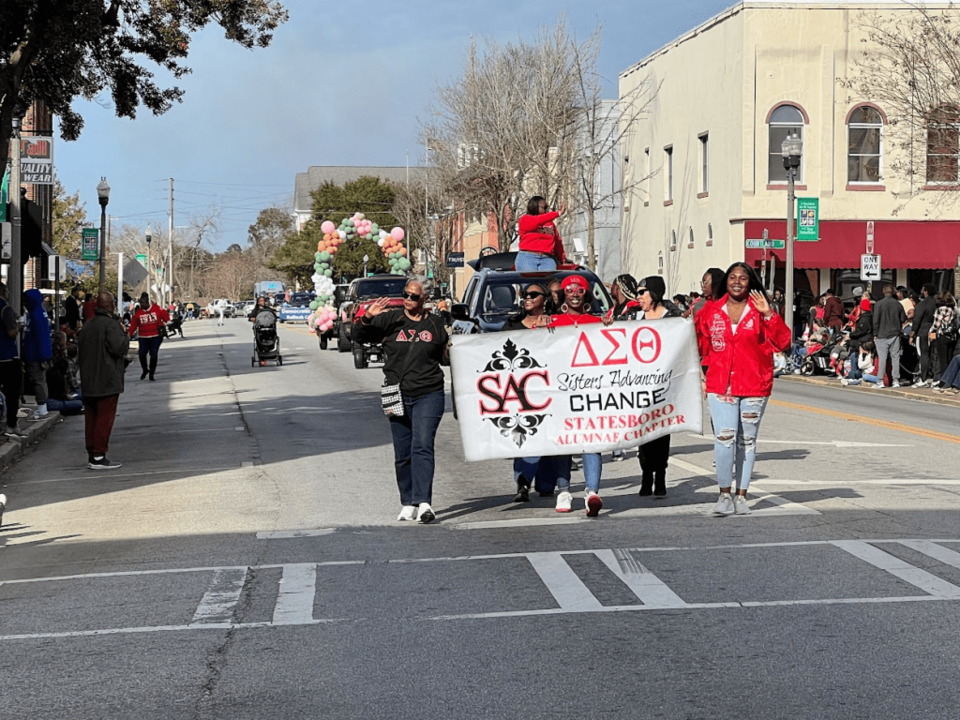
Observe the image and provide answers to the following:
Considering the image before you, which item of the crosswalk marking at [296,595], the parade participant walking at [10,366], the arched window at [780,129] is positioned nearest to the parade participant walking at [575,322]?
the crosswalk marking at [296,595]

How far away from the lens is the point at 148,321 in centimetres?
3222

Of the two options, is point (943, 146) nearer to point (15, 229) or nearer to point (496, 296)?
point (496, 296)

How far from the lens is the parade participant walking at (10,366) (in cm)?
1859

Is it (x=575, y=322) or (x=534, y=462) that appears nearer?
(x=575, y=322)

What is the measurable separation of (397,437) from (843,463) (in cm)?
565

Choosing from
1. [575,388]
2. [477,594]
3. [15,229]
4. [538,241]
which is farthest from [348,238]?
[477,594]

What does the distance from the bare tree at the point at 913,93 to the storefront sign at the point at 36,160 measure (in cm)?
2039

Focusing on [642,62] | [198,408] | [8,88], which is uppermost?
[642,62]

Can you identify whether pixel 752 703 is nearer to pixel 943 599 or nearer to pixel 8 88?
pixel 943 599

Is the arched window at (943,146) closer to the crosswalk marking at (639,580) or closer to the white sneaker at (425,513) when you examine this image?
the white sneaker at (425,513)

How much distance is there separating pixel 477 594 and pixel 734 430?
11.7 ft

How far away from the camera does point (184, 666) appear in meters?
6.99

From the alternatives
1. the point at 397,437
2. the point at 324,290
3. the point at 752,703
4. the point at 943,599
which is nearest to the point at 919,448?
the point at 397,437

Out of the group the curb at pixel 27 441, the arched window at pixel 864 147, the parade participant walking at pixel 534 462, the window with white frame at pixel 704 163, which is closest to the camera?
the parade participant walking at pixel 534 462
